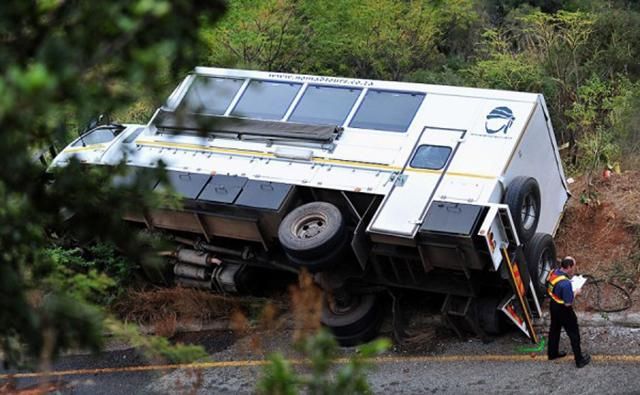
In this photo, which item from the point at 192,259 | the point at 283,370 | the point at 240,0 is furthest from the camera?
the point at 240,0

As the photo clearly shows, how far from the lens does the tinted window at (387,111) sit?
32.8ft

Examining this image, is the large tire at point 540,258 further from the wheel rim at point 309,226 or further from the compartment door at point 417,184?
the wheel rim at point 309,226

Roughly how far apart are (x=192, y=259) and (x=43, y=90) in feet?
26.0

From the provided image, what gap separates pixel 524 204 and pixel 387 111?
5.68ft

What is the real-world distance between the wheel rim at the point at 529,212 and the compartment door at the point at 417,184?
0.90 meters

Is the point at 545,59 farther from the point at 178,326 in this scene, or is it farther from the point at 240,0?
the point at 178,326

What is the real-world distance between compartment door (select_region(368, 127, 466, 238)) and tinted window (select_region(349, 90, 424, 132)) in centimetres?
34

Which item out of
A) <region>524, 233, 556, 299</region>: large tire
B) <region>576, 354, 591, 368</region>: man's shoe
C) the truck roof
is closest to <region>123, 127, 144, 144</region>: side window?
the truck roof

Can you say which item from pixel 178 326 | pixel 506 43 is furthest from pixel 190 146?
pixel 506 43

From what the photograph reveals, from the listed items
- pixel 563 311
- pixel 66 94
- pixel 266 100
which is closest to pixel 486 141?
pixel 563 311

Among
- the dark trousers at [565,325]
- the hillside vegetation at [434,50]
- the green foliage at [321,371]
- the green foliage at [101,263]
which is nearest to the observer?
the green foliage at [321,371]

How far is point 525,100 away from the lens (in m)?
9.86

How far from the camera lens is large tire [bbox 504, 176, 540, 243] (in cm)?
921

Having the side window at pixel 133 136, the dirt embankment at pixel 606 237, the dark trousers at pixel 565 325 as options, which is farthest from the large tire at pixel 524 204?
the side window at pixel 133 136
